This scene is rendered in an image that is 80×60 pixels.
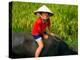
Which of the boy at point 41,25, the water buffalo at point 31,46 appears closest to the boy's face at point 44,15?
the boy at point 41,25

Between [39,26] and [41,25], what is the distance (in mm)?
27

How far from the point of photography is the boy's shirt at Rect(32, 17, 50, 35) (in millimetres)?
2266

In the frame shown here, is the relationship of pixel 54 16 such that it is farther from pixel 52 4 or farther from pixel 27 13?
pixel 27 13

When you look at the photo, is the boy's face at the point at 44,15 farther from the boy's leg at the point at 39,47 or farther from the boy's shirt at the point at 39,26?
the boy's leg at the point at 39,47

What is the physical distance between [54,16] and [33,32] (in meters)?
0.32

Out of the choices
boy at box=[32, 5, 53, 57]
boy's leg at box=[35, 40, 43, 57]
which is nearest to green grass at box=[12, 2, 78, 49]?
boy at box=[32, 5, 53, 57]

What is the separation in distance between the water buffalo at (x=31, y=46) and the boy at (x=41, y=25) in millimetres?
43

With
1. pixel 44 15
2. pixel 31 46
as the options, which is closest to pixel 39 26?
pixel 44 15

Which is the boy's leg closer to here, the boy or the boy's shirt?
the boy

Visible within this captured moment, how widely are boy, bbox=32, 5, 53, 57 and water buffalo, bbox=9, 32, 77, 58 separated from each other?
0.14 feet

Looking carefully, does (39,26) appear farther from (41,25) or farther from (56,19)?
(56,19)

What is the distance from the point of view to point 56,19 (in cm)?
237

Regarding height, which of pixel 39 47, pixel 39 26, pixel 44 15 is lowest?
pixel 39 47

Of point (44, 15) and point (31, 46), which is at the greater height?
point (44, 15)
